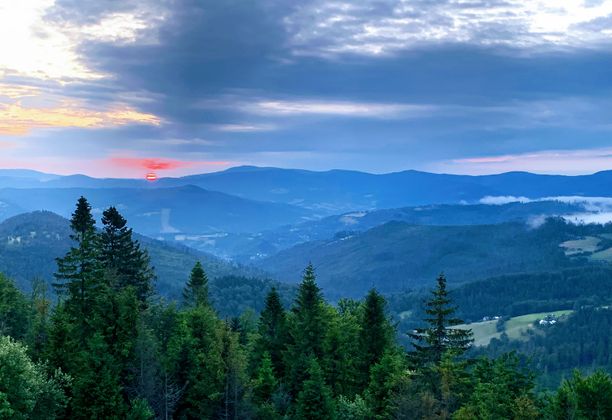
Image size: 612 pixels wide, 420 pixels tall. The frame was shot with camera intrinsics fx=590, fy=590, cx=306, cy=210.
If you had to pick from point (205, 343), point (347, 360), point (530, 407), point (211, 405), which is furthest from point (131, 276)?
point (530, 407)

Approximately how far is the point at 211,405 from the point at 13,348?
19.5m

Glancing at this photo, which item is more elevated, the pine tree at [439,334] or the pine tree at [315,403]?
the pine tree at [439,334]

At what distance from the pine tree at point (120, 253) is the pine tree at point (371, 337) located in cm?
2662

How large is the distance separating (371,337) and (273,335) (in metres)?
13.8

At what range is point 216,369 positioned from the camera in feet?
175

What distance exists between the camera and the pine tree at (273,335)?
71375 millimetres

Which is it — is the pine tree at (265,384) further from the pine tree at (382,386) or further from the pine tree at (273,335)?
the pine tree at (382,386)

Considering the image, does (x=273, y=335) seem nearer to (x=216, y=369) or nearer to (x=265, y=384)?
(x=265, y=384)

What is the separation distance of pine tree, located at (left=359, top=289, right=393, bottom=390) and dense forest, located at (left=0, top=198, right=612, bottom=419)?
12cm

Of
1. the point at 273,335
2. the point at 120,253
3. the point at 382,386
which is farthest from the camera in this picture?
the point at 273,335

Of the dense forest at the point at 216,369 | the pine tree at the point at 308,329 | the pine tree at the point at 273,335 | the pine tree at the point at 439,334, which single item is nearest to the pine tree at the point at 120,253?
the dense forest at the point at 216,369

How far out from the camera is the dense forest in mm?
46969

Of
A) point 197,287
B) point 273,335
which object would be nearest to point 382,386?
point 273,335

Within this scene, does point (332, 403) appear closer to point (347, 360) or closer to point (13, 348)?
point (347, 360)
